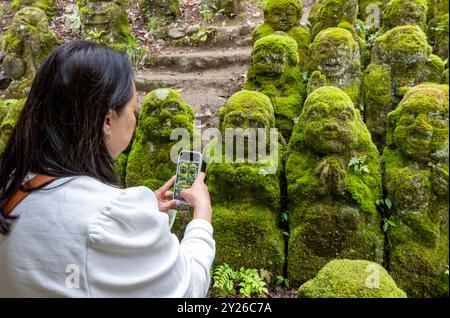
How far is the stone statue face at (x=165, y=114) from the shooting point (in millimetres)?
4172

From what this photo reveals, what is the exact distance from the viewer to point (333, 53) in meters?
5.27

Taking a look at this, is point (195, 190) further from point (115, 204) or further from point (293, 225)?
point (293, 225)

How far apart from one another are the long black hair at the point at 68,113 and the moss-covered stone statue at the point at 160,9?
8378 mm

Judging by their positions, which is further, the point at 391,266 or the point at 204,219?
the point at 391,266

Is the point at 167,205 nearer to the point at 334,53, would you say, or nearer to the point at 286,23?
the point at 334,53

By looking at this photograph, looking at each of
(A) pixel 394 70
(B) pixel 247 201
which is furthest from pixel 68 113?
(A) pixel 394 70

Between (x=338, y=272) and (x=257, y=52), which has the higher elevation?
(x=257, y=52)

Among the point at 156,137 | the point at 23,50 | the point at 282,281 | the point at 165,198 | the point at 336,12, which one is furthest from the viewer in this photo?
the point at 23,50

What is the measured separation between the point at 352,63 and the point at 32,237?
4988mm

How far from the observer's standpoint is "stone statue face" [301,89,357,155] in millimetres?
3646

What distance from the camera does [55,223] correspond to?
124 cm

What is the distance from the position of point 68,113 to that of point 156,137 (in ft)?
9.39
